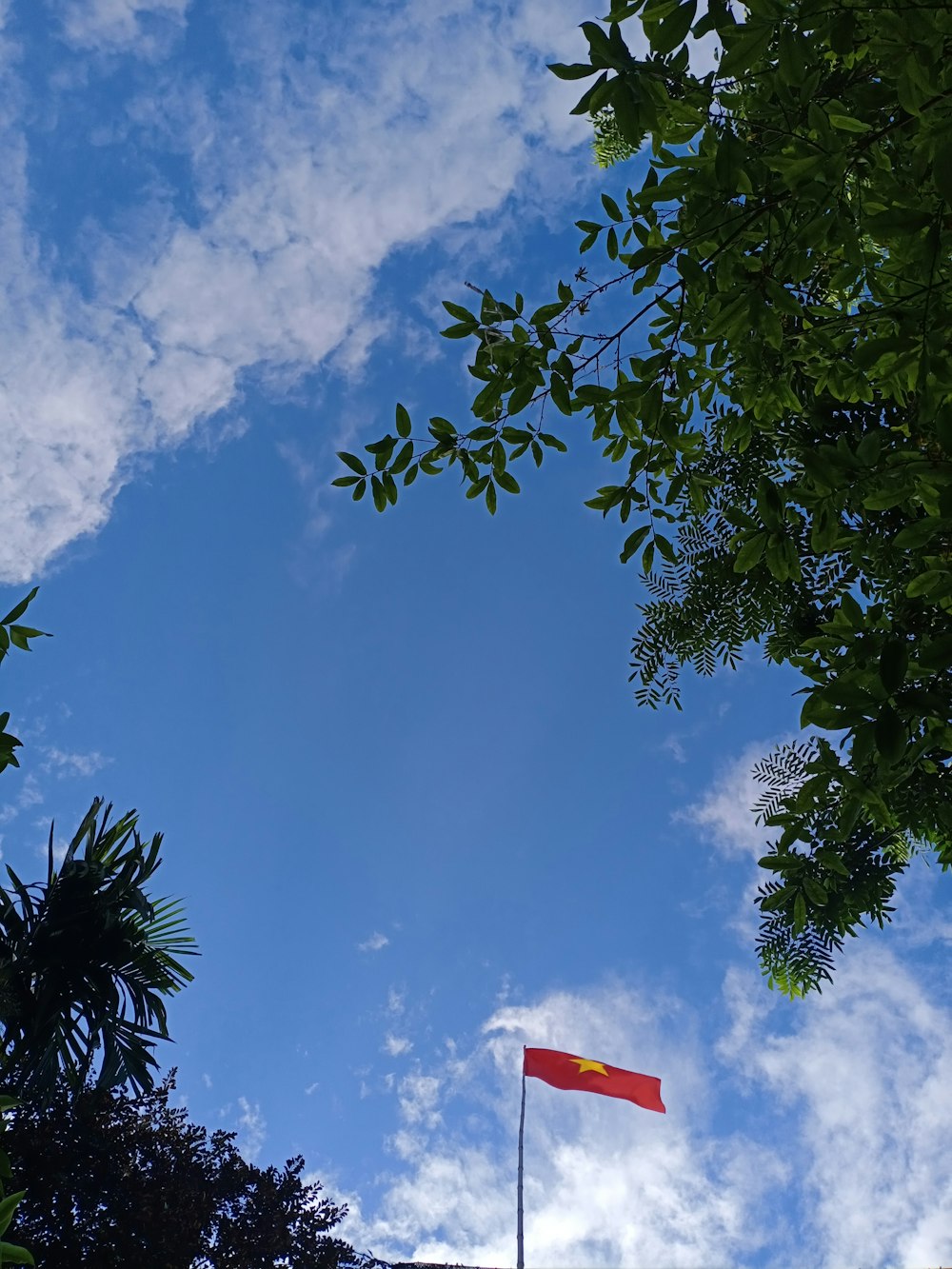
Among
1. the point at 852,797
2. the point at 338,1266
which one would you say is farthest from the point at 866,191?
the point at 338,1266

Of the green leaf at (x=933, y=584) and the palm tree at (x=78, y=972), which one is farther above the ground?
the palm tree at (x=78, y=972)

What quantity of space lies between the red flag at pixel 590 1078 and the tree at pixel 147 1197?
17.9 ft

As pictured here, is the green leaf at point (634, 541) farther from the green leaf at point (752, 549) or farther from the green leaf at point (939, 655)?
the green leaf at point (939, 655)

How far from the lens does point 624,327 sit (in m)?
2.28

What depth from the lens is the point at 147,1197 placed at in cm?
1038

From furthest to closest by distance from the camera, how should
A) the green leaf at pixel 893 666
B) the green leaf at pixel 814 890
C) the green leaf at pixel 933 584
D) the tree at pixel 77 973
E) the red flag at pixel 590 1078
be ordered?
the red flag at pixel 590 1078 → the tree at pixel 77 973 → the green leaf at pixel 814 890 → the green leaf at pixel 933 584 → the green leaf at pixel 893 666

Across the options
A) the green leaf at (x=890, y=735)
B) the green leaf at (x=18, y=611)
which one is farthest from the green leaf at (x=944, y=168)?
the green leaf at (x=18, y=611)

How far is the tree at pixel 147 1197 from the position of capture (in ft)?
32.8

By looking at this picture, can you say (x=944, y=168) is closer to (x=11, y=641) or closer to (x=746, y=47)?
(x=746, y=47)

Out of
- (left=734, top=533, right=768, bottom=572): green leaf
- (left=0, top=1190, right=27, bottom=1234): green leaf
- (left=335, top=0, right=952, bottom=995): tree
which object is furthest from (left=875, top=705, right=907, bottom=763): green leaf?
(left=0, top=1190, right=27, bottom=1234): green leaf

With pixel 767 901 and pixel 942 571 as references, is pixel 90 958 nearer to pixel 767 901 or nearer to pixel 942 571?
pixel 767 901

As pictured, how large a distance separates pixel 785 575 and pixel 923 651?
690 millimetres

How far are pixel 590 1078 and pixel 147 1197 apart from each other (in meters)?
8.57

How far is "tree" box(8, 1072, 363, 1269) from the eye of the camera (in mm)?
10008
